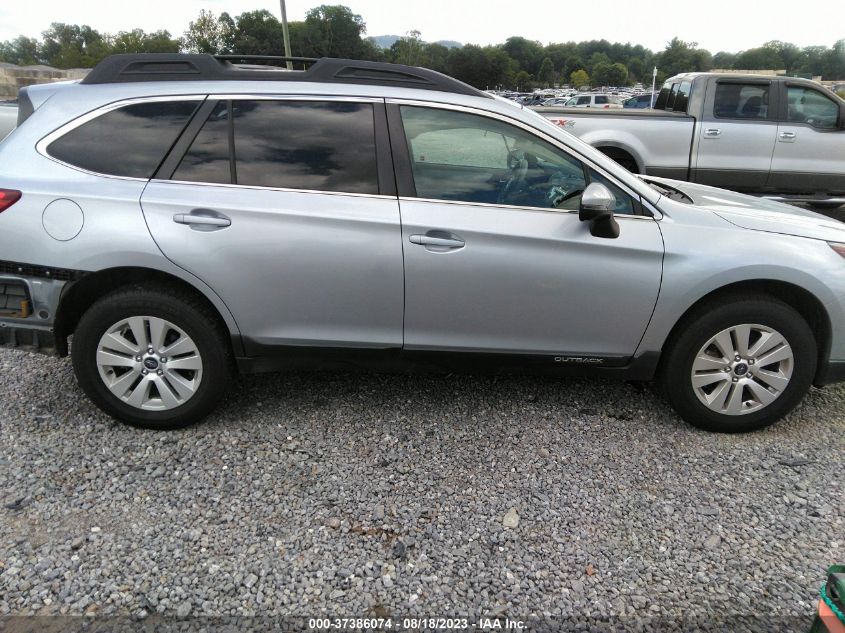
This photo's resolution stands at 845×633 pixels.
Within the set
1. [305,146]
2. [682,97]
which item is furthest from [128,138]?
[682,97]

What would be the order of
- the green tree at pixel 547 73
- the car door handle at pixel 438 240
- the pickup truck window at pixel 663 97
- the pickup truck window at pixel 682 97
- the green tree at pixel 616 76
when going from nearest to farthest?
the car door handle at pixel 438 240
the pickup truck window at pixel 682 97
the pickup truck window at pixel 663 97
the green tree at pixel 616 76
the green tree at pixel 547 73

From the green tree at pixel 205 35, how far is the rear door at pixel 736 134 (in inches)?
2713

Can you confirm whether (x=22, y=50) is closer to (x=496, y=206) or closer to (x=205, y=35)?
(x=205, y=35)

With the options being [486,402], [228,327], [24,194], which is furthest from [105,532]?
[486,402]

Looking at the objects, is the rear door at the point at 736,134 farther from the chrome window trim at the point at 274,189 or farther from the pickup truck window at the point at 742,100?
the chrome window trim at the point at 274,189

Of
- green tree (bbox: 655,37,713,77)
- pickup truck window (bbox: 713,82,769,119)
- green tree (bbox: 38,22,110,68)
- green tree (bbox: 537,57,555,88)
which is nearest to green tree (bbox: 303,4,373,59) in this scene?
green tree (bbox: 38,22,110,68)

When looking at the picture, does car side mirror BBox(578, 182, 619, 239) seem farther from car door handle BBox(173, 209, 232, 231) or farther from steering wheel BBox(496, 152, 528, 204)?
car door handle BBox(173, 209, 232, 231)

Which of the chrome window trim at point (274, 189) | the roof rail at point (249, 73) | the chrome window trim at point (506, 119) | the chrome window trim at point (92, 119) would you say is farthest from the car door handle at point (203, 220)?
the chrome window trim at point (506, 119)

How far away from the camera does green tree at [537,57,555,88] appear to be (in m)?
114

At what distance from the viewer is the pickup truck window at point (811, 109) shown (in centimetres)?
817

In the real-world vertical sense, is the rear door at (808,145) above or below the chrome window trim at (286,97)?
below

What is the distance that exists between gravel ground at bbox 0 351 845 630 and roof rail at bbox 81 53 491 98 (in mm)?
1768

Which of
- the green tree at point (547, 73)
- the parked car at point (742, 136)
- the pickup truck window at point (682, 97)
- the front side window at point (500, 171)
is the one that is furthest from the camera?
the green tree at point (547, 73)

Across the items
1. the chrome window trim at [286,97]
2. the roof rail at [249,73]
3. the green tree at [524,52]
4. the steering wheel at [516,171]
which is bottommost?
the steering wheel at [516,171]
